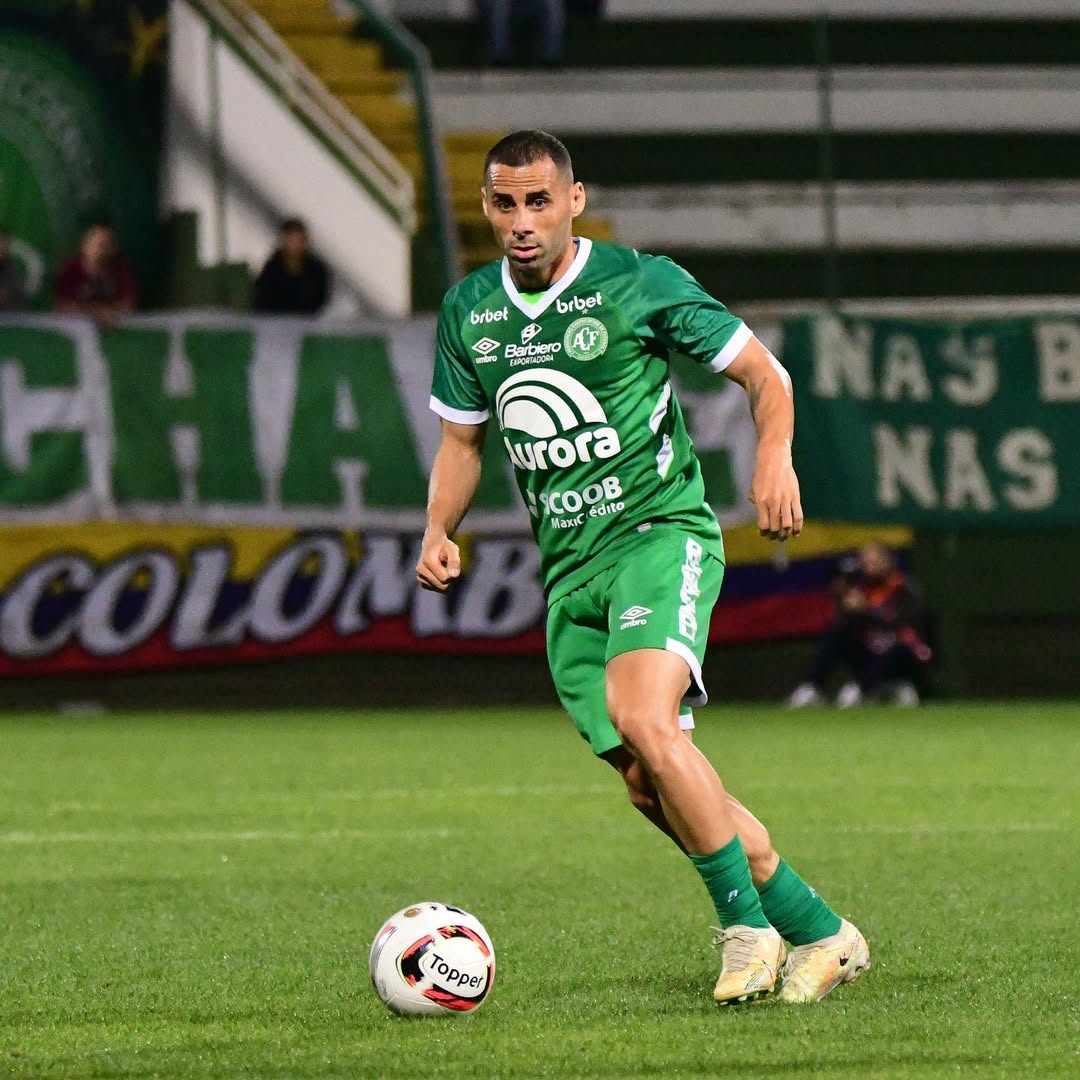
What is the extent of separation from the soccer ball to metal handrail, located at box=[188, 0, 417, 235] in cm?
1348

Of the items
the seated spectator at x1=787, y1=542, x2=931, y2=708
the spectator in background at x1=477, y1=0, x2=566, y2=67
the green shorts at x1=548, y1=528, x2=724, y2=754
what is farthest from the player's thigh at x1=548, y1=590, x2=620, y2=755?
the spectator in background at x1=477, y1=0, x2=566, y2=67

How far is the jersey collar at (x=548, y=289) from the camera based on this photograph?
5480 mm

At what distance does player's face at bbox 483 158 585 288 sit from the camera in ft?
17.5

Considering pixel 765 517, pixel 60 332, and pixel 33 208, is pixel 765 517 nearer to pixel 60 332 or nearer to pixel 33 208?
pixel 60 332

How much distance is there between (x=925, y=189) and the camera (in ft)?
68.5

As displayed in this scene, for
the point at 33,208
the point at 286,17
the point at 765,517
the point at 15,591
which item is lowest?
the point at 15,591

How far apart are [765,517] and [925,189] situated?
1639 cm

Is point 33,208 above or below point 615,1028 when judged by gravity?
above

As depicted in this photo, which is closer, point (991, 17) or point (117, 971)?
point (117, 971)

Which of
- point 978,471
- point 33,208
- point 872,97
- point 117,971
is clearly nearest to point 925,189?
point 872,97

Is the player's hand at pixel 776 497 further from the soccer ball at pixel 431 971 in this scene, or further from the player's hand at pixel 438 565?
the soccer ball at pixel 431 971

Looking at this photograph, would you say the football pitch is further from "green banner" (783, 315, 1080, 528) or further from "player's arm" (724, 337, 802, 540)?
"green banner" (783, 315, 1080, 528)

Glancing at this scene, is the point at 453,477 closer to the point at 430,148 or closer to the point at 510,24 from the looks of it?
the point at 430,148

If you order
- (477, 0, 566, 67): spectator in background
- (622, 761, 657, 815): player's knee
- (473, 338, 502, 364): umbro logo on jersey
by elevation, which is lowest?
(622, 761, 657, 815): player's knee
